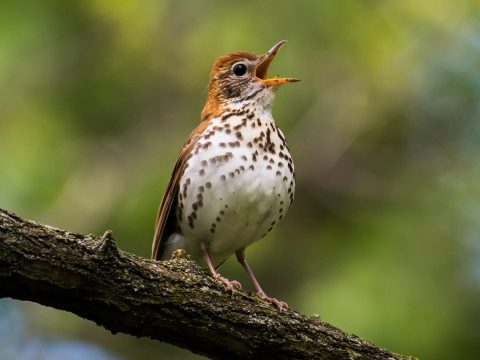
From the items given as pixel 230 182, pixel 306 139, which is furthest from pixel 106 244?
pixel 306 139

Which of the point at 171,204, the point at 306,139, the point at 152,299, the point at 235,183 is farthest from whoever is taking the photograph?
the point at 306,139

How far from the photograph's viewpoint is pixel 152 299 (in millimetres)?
3742

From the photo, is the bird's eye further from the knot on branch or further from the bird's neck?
the knot on branch

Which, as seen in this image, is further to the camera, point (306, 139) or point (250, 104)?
point (306, 139)

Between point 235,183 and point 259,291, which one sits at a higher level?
point 235,183

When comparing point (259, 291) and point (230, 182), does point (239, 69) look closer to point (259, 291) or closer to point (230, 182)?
point (230, 182)

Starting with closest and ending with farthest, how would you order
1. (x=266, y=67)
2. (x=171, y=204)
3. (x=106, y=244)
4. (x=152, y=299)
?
(x=106, y=244)
(x=152, y=299)
(x=171, y=204)
(x=266, y=67)

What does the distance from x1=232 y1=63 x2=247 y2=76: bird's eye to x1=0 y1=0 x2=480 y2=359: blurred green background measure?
0.63 metres

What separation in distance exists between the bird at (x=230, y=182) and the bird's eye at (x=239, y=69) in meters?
0.08

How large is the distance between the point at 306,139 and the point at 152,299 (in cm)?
→ 389

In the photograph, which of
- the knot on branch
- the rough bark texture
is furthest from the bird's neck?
the knot on branch

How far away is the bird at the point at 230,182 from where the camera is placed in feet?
16.4

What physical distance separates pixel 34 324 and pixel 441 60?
365 centimetres

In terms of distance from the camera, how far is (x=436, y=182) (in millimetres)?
7527
